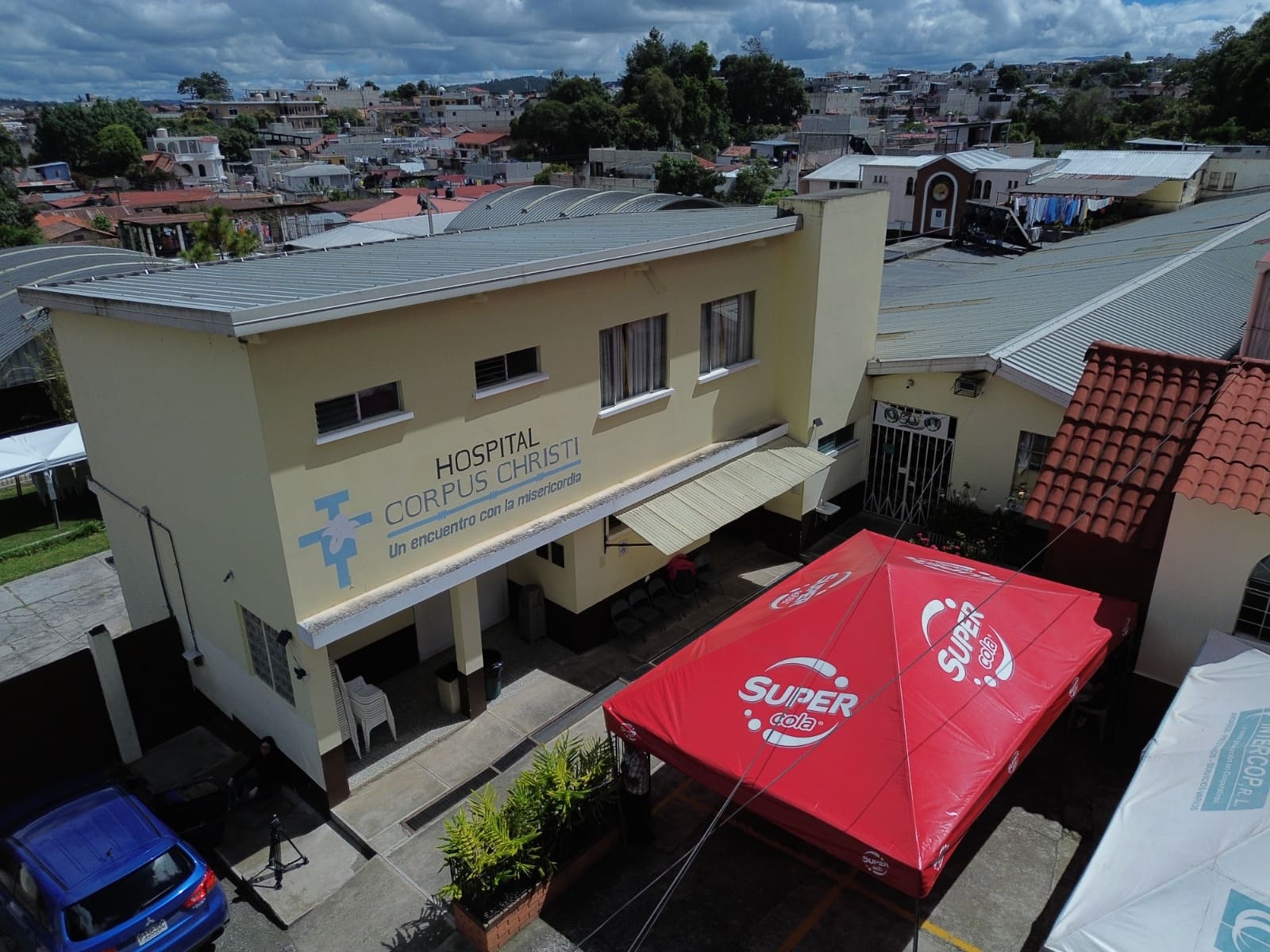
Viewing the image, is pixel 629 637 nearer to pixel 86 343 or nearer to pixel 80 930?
pixel 80 930

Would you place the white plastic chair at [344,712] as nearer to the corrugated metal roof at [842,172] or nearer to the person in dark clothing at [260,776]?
the person in dark clothing at [260,776]

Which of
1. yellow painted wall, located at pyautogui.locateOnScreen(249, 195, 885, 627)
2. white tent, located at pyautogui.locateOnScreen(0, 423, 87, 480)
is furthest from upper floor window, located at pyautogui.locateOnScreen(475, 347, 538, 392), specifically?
white tent, located at pyautogui.locateOnScreen(0, 423, 87, 480)

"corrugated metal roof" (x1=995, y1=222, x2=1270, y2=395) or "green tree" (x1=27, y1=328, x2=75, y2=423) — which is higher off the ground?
"corrugated metal roof" (x1=995, y1=222, x2=1270, y2=395)

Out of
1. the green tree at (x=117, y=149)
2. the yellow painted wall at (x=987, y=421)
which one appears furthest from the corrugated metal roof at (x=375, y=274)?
the green tree at (x=117, y=149)

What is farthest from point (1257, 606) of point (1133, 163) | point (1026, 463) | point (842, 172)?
point (842, 172)

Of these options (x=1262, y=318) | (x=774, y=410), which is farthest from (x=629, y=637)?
(x=1262, y=318)

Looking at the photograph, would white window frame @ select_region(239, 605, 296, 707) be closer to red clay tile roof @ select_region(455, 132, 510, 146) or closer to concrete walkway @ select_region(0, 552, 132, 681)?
concrete walkway @ select_region(0, 552, 132, 681)
